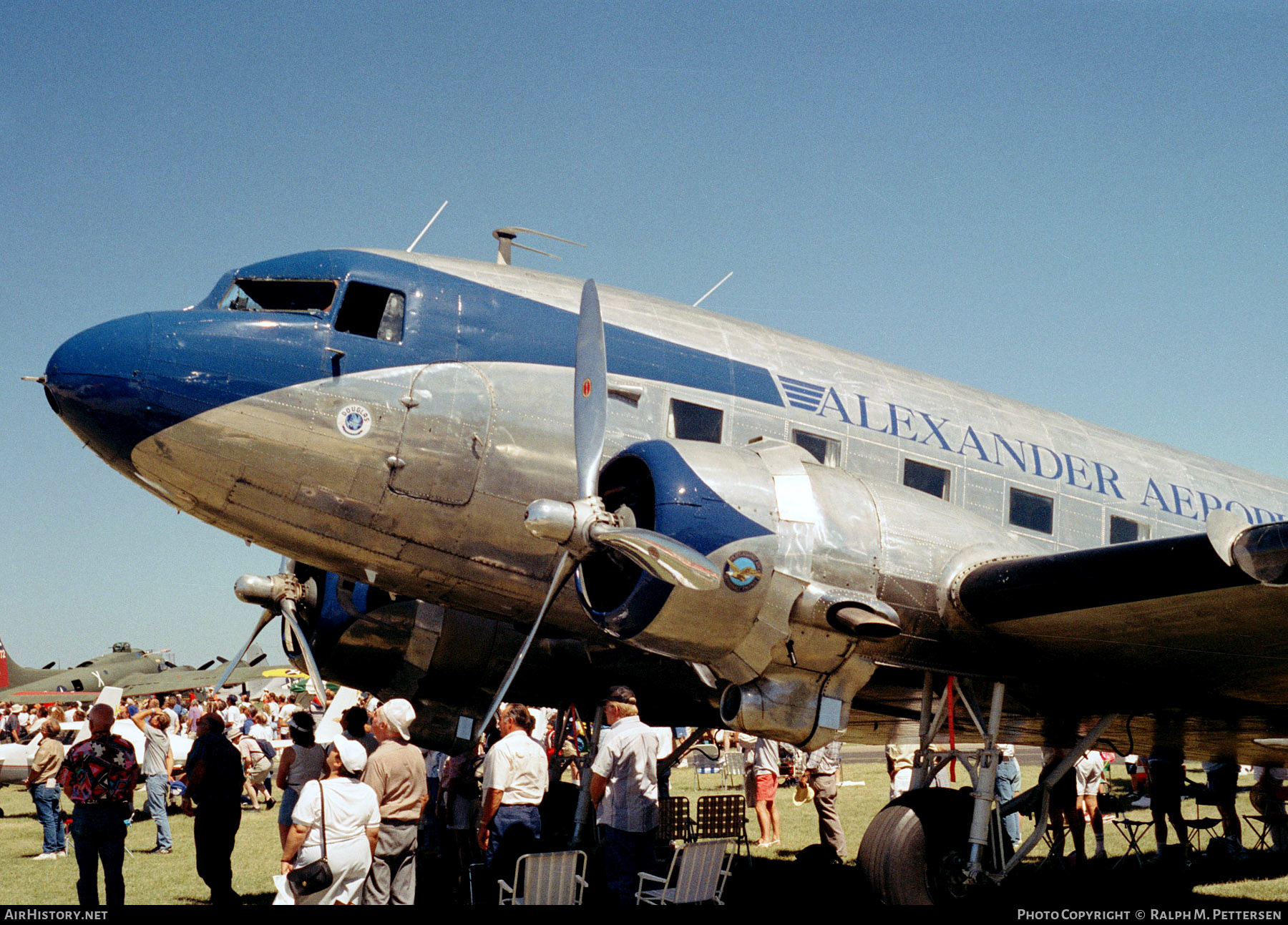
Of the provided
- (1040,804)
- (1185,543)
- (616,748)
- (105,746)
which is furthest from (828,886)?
(105,746)

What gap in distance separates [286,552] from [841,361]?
15.8 feet

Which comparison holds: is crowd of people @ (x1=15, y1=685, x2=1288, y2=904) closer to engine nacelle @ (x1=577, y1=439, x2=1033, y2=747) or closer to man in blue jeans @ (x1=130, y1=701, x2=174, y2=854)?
man in blue jeans @ (x1=130, y1=701, x2=174, y2=854)

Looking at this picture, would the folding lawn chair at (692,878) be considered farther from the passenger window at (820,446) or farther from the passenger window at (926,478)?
the passenger window at (926,478)

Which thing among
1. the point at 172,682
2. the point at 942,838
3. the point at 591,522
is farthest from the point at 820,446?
the point at 172,682

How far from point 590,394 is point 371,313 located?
1.84 m

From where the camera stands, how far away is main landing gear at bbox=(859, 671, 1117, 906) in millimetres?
7344

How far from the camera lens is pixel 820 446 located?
9.00 m

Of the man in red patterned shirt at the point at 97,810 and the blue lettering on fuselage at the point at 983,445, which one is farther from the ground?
the blue lettering on fuselage at the point at 983,445

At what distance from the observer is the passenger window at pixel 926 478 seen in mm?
9328

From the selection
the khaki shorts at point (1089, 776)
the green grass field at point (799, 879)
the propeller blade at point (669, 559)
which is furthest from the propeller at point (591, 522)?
the khaki shorts at point (1089, 776)

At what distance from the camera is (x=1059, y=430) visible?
10.8 metres

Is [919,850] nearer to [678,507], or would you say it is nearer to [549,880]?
[549,880]

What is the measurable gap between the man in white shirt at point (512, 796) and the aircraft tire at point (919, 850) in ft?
8.43

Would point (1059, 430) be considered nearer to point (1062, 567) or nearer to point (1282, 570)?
point (1062, 567)
